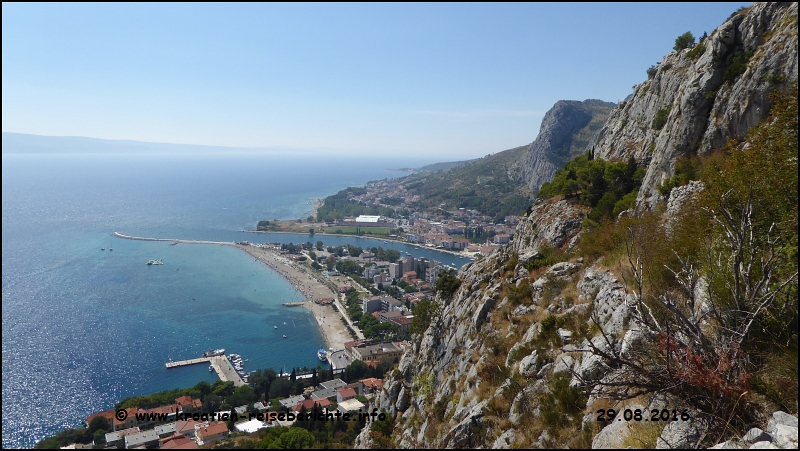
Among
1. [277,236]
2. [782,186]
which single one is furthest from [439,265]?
[782,186]

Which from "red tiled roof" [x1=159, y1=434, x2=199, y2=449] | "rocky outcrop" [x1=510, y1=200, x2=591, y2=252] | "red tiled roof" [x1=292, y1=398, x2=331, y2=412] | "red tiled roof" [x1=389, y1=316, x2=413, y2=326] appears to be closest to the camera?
"rocky outcrop" [x1=510, y1=200, x2=591, y2=252]

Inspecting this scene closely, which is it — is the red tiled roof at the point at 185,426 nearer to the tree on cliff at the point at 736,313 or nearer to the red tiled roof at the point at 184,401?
the red tiled roof at the point at 184,401

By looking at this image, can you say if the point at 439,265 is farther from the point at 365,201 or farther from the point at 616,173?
the point at 365,201

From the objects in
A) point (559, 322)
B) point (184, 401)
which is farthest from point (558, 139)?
point (559, 322)

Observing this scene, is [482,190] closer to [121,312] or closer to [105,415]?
[121,312]

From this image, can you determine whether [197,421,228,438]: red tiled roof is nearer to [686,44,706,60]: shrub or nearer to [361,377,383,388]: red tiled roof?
[361,377,383,388]: red tiled roof

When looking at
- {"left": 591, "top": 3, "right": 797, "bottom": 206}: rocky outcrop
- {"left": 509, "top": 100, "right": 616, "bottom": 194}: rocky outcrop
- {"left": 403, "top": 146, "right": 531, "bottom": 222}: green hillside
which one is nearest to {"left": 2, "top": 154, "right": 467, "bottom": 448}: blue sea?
{"left": 591, "top": 3, "right": 797, "bottom": 206}: rocky outcrop
